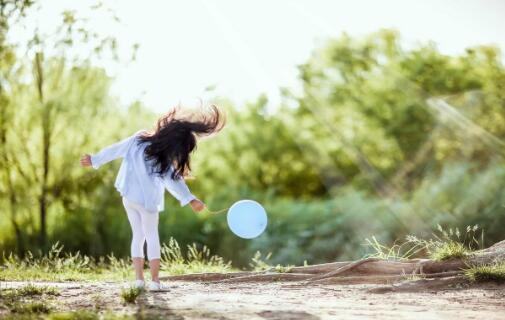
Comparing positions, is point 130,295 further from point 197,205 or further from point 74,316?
point 197,205

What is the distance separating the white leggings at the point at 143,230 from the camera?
5328mm

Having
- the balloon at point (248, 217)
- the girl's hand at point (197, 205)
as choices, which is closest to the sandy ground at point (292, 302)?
the balloon at point (248, 217)

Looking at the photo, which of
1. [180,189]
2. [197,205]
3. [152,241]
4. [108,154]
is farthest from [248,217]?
[108,154]

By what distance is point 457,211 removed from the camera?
13750mm

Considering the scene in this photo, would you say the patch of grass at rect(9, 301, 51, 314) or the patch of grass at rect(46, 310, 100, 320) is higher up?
the patch of grass at rect(9, 301, 51, 314)

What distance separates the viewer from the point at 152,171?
5406 mm

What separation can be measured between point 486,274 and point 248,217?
7.02 feet

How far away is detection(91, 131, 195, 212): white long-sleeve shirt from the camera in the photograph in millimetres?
5371

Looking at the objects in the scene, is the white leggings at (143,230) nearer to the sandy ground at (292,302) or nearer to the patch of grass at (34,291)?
the sandy ground at (292,302)

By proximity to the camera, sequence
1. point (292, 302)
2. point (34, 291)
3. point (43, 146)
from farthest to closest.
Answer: point (43, 146), point (34, 291), point (292, 302)

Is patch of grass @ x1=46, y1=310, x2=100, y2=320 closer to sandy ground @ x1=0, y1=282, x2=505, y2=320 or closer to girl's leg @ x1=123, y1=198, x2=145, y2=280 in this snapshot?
sandy ground @ x1=0, y1=282, x2=505, y2=320

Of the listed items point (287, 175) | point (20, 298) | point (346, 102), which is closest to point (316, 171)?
point (287, 175)

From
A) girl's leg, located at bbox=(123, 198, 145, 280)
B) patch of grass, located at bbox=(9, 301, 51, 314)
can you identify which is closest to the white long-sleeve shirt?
girl's leg, located at bbox=(123, 198, 145, 280)

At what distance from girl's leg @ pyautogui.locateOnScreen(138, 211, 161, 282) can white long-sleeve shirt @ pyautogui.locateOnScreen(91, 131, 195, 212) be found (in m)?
0.07
